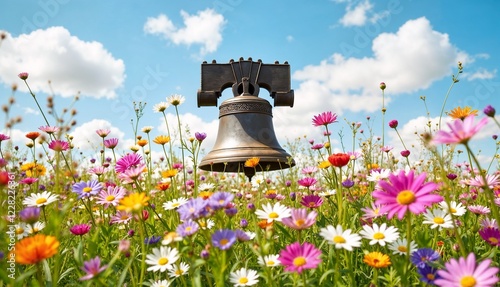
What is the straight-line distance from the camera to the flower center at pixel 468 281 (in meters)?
0.70

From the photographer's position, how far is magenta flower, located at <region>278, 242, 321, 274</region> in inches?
33.4

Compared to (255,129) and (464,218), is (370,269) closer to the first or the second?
(464,218)

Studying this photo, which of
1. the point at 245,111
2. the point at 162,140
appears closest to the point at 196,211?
the point at 162,140

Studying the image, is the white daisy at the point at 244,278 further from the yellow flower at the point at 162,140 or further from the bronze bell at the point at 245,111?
the bronze bell at the point at 245,111

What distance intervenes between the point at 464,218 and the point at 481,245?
13cm

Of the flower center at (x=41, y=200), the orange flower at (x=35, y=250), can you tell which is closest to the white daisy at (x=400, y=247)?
the orange flower at (x=35, y=250)

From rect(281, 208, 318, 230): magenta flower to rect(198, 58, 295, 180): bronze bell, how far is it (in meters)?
2.34

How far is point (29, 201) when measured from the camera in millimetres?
1387

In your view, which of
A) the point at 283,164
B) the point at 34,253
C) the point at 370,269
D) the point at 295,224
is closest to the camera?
the point at 34,253

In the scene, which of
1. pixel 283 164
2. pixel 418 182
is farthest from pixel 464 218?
pixel 283 164

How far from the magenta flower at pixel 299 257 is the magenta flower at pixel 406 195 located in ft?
0.59

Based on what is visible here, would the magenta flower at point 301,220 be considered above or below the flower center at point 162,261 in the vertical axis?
above

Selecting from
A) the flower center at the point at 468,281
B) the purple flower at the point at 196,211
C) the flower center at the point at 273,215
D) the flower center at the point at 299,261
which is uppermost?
the purple flower at the point at 196,211

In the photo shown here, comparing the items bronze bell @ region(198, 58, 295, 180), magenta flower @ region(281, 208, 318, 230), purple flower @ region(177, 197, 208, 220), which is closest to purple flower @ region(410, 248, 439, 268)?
magenta flower @ region(281, 208, 318, 230)
